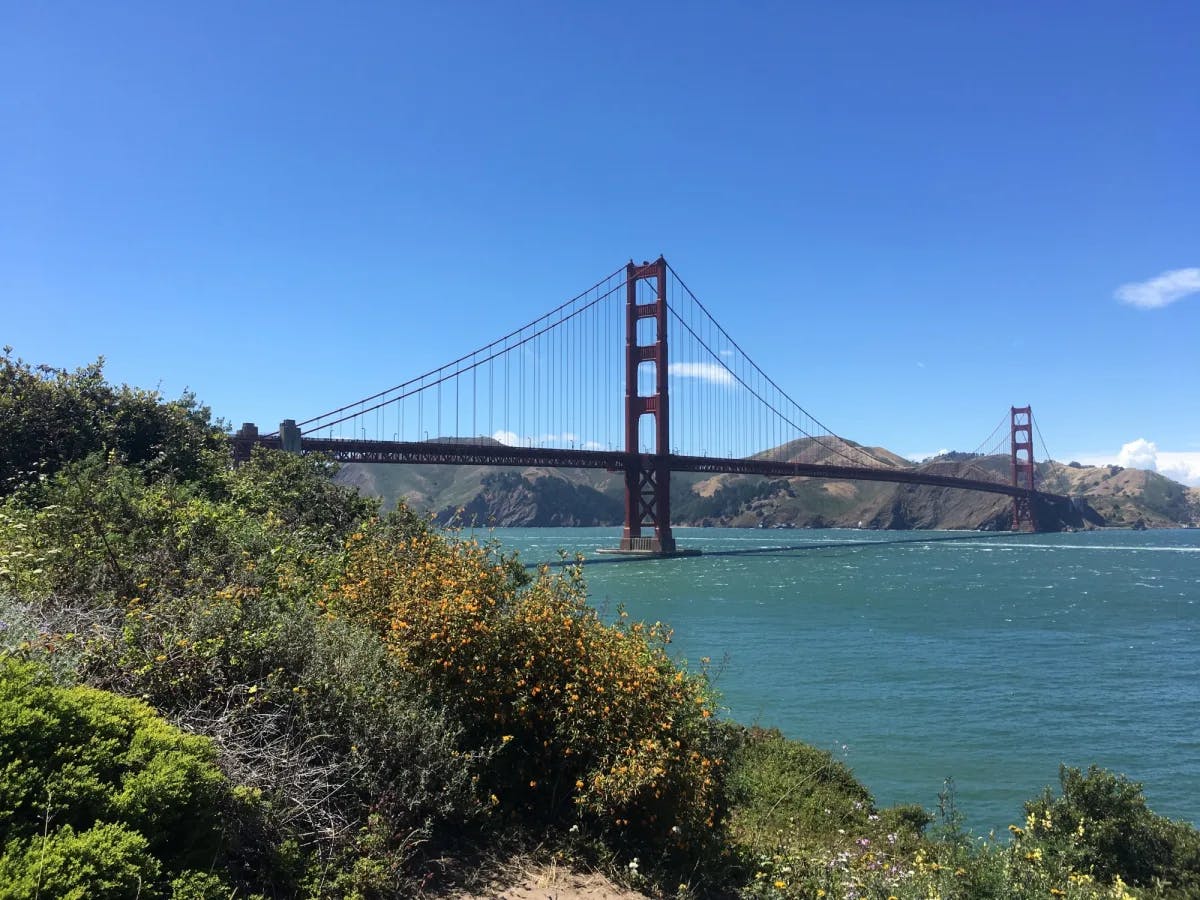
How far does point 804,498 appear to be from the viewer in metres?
166

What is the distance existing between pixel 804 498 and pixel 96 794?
168m

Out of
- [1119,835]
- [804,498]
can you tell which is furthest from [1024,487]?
[1119,835]

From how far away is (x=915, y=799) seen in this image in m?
11.9

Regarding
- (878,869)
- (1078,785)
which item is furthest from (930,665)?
(878,869)

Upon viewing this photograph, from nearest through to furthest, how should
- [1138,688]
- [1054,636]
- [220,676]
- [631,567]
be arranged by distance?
[220,676], [1138,688], [1054,636], [631,567]

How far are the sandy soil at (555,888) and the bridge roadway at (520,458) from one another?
29013 millimetres

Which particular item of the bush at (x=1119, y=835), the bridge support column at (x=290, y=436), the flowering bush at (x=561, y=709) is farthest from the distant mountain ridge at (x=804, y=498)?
the flowering bush at (x=561, y=709)

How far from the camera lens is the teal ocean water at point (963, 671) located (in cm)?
1338

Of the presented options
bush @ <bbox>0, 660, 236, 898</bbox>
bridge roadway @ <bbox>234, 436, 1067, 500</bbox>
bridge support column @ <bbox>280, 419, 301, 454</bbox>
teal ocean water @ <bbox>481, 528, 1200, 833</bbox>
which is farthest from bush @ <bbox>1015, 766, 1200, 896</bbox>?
bridge support column @ <bbox>280, 419, 301, 454</bbox>

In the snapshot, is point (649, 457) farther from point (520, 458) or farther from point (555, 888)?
point (555, 888)

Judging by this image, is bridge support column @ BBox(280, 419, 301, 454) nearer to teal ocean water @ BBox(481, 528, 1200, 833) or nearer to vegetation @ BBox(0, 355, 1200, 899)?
teal ocean water @ BBox(481, 528, 1200, 833)

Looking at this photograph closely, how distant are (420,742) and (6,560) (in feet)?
13.1

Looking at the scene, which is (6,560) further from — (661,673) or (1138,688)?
(1138,688)

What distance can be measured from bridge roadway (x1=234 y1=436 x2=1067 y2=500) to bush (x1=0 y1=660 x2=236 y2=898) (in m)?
29.3
